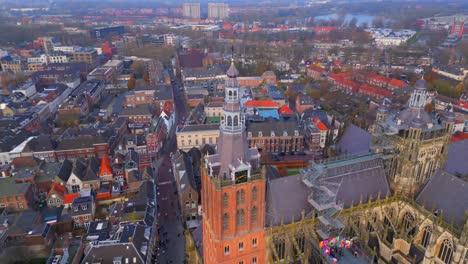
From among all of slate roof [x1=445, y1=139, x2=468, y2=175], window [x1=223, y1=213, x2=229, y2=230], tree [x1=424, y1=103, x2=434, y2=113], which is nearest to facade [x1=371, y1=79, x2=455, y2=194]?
slate roof [x1=445, y1=139, x2=468, y2=175]

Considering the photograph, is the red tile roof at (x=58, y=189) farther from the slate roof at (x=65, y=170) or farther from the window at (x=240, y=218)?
the window at (x=240, y=218)

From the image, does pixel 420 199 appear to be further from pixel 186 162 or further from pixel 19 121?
pixel 19 121

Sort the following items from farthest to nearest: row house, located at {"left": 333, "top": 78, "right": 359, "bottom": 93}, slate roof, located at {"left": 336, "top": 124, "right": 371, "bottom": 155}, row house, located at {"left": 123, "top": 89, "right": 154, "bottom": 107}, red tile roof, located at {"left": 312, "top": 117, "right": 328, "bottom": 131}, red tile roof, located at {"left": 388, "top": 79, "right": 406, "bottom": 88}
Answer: row house, located at {"left": 333, "top": 78, "right": 359, "bottom": 93} < red tile roof, located at {"left": 388, "top": 79, "right": 406, "bottom": 88} < row house, located at {"left": 123, "top": 89, "right": 154, "bottom": 107} < red tile roof, located at {"left": 312, "top": 117, "right": 328, "bottom": 131} < slate roof, located at {"left": 336, "top": 124, "right": 371, "bottom": 155}

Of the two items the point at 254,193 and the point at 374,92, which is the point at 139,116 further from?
the point at 374,92

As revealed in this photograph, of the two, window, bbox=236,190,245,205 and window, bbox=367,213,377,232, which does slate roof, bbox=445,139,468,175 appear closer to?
window, bbox=367,213,377,232

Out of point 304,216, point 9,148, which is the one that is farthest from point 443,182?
point 9,148
